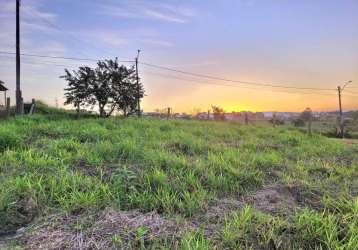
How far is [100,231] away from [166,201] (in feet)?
2.96

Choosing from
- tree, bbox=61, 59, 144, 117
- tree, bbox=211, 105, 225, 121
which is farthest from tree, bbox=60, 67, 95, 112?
tree, bbox=211, 105, 225, 121

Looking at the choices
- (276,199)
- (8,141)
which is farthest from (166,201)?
(8,141)

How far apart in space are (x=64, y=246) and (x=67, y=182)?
4.52ft

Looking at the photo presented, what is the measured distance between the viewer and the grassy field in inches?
118

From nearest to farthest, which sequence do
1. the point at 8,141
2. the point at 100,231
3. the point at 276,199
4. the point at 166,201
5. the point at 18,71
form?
1. the point at 100,231
2. the point at 166,201
3. the point at 276,199
4. the point at 8,141
5. the point at 18,71

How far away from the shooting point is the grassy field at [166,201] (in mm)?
2990

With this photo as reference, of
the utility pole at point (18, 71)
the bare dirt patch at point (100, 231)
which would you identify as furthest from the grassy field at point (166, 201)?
the utility pole at point (18, 71)

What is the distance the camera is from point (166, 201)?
3.75 meters

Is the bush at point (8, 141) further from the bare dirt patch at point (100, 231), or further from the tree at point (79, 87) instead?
the tree at point (79, 87)

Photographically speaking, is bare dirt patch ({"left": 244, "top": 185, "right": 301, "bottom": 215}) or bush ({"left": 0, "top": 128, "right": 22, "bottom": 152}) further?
bush ({"left": 0, "top": 128, "right": 22, "bottom": 152})

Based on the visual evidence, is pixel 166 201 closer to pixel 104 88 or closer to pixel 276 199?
pixel 276 199

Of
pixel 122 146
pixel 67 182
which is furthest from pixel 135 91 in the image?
pixel 67 182

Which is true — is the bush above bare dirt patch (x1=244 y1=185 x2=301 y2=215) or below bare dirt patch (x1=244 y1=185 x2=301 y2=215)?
above

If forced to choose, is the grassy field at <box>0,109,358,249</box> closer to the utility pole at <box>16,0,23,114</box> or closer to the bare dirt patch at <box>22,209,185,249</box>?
the bare dirt patch at <box>22,209,185,249</box>
